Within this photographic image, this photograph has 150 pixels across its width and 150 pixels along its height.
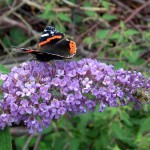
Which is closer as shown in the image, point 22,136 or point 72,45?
point 72,45

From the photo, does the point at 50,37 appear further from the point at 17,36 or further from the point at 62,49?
the point at 17,36

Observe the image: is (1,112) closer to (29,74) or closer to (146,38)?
(29,74)

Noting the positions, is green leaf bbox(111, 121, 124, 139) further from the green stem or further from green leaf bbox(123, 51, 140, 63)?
the green stem

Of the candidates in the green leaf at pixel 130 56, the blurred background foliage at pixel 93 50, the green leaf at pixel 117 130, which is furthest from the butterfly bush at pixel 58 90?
the green leaf at pixel 130 56

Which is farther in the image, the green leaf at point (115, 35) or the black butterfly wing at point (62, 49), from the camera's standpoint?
the green leaf at point (115, 35)

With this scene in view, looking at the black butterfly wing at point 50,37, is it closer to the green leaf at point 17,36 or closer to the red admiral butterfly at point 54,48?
the red admiral butterfly at point 54,48

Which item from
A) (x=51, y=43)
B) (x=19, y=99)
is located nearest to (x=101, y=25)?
(x=51, y=43)

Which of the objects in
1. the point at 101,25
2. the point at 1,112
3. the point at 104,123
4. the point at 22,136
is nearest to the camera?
the point at 1,112
